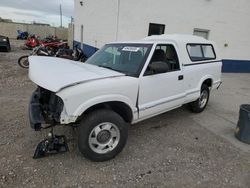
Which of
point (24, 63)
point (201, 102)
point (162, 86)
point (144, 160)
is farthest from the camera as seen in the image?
point (24, 63)

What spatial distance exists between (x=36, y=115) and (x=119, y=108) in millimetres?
1239

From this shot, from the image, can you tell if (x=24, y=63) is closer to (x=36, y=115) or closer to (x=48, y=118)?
(x=36, y=115)


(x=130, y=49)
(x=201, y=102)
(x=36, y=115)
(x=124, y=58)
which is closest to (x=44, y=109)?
(x=36, y=115)

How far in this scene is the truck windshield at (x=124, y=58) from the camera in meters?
3.81

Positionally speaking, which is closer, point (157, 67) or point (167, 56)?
point (157, 67)

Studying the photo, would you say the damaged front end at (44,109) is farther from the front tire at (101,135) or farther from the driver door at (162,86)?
the driver door at (162,86)

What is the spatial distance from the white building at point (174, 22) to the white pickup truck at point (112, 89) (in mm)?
5026

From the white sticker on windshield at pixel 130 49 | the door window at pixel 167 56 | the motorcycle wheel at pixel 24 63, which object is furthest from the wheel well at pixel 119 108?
the motorcycle wheel at pixel 24 63

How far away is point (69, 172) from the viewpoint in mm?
3119

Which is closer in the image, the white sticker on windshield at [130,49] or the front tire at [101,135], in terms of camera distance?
the front tire at [101,135]

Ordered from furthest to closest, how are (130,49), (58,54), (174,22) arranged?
(174,22) → (58,54) → (130,49)

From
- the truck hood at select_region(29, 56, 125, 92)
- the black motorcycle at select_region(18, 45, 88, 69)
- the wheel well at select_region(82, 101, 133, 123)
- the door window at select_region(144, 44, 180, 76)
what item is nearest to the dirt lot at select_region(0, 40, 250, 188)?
the wheel well at select_region(82, 101, 133, 123)

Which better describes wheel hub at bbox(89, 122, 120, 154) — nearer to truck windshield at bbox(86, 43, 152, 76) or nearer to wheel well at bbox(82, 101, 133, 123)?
wheel well at bbox(82, 101, 133, 123)

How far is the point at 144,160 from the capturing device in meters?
3.50
